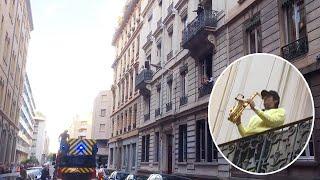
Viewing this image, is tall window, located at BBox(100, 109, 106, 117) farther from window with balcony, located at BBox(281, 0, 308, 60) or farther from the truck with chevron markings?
window with balcony, located at BBox(281, 0, 308, 60)

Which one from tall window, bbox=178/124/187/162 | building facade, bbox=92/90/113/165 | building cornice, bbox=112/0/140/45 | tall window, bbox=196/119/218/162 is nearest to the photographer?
tall window, bbox=196/119/218/162

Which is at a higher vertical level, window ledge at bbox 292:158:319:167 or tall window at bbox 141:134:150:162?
tall window at bbox 141:134:150:162

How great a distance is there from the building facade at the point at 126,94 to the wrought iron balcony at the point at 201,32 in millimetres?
15230

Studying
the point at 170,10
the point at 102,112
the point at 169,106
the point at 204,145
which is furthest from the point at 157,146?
the point at 102,112

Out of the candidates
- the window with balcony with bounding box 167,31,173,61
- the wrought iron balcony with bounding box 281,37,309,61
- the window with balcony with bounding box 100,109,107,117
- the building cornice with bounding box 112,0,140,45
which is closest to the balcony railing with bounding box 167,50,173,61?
the window with balcony with bounding box 167,31,173,61

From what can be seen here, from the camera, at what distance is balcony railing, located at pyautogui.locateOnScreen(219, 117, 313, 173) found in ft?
21.7

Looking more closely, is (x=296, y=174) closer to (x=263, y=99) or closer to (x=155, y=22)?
(x=263, y=99)

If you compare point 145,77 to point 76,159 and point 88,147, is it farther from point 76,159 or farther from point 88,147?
point 76,159

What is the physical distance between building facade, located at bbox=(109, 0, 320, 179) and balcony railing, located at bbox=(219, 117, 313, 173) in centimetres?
510

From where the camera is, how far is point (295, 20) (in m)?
13.9

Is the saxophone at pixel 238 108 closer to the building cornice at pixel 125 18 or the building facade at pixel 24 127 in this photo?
the building cornice at pixel 125 18

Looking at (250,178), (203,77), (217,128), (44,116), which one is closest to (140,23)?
(203,77)

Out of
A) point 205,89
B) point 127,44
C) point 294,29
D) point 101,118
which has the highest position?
point 127,44

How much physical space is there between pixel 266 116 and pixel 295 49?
7707 millimetres
